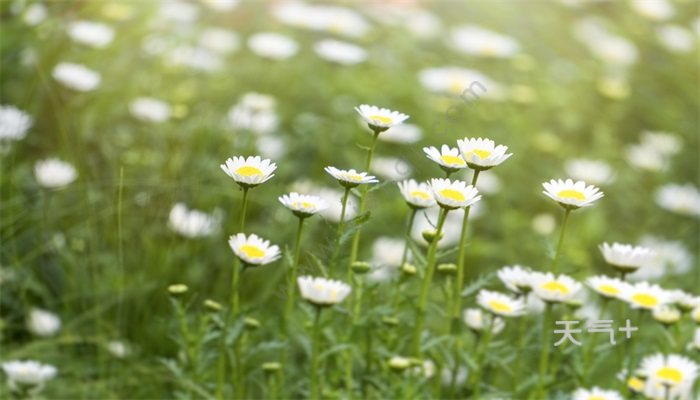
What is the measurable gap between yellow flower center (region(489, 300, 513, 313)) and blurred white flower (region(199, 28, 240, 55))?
2409 mm

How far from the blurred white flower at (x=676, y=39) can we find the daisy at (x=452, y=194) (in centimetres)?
383

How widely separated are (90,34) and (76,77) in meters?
0.32

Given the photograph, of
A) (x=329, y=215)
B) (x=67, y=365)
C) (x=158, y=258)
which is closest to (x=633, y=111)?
(x=329, y=215)

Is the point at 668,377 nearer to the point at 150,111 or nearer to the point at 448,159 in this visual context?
the point at 448,159

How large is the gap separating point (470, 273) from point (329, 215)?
0.69m

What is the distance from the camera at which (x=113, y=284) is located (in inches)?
95.3

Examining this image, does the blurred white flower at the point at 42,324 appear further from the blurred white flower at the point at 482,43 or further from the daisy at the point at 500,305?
the blurred white flower at the point at 482,43

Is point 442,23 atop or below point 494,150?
below

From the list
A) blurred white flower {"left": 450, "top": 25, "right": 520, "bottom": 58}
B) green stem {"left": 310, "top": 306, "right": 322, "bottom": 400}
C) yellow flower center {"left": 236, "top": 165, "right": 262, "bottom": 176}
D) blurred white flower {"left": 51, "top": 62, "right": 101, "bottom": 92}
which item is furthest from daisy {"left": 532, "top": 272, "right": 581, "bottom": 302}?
blurred white flower {"left": 450, "top": 25, "right": 520, "bottom": 58}

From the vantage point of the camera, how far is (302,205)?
1380 millimetres

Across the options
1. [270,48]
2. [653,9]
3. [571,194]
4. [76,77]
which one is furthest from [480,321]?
[653,9]

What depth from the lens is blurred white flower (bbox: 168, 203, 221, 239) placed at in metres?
2.51

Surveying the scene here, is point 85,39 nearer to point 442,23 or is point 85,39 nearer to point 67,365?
point 67,365

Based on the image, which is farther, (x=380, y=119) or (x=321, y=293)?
(x=321, y=293)
